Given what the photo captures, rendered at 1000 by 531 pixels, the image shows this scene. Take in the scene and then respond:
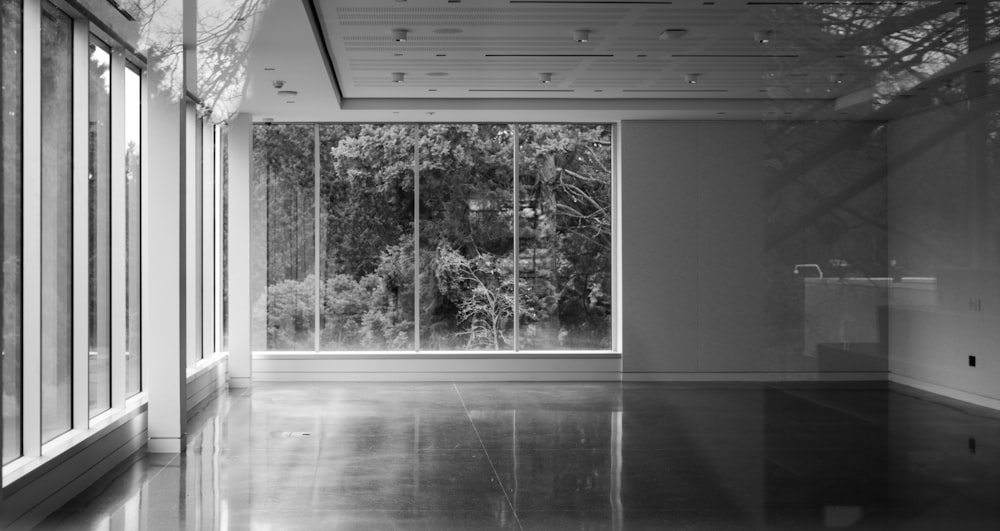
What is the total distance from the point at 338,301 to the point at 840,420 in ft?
33.8

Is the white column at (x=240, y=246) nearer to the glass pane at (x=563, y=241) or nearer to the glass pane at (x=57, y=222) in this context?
the glass pane at (x=563, y=241)

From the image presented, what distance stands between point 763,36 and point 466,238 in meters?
8.75

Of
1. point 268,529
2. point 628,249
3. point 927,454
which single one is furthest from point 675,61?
point 268,529

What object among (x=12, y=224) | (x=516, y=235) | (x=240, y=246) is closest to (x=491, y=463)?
(x=12, y=224)

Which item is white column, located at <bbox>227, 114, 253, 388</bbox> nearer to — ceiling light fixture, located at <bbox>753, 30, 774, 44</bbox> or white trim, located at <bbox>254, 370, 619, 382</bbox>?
white trim, located at <bbox>254, 370, 619, 382</bbox>

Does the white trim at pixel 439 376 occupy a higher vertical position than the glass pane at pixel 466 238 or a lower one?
lower

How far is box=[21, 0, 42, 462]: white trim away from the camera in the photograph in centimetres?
671

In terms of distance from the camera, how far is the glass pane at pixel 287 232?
1449 centimetres

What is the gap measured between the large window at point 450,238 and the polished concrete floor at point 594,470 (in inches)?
146

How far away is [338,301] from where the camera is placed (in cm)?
1477

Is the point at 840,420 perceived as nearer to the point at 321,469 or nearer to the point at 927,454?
the point at 927,454

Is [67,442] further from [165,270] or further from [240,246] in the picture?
[240,246]

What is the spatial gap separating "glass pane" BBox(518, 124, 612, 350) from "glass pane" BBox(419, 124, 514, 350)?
29 cm

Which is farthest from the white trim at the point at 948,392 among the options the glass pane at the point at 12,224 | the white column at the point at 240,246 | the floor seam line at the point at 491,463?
the white column at the point at 240,246
